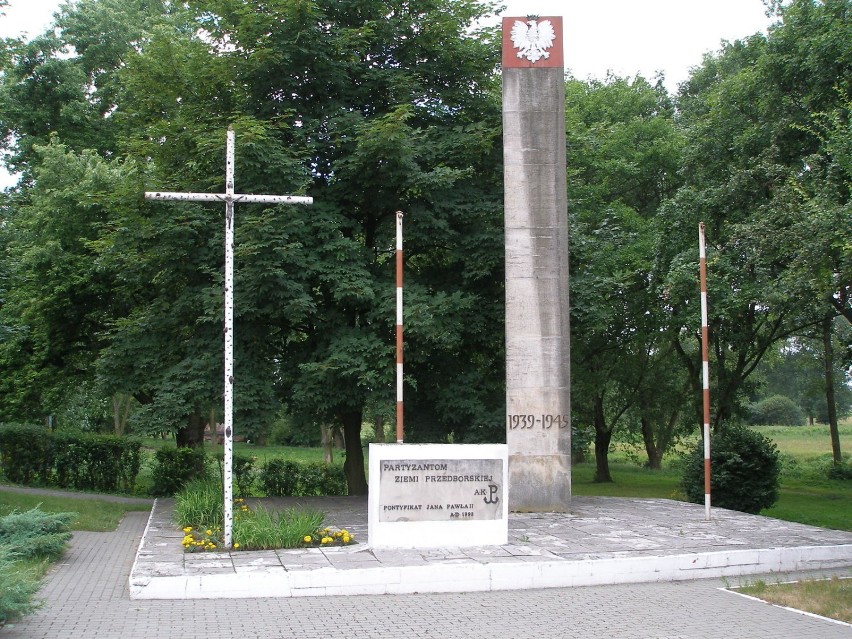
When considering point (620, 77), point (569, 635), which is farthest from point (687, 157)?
point (569, 635)

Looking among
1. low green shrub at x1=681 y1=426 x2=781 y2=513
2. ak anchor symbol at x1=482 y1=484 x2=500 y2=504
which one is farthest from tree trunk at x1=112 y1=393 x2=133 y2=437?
ak anchor symbol at x1=482 y1=484 x2=500 y2=504

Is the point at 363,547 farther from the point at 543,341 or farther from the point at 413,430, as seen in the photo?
the point at 413,430

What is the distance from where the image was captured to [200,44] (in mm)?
17734

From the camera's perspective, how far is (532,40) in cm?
1555

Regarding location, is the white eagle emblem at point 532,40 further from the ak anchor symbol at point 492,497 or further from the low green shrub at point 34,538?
the low green shrub at point 34,538

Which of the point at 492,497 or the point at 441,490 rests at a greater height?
the point at 441,490

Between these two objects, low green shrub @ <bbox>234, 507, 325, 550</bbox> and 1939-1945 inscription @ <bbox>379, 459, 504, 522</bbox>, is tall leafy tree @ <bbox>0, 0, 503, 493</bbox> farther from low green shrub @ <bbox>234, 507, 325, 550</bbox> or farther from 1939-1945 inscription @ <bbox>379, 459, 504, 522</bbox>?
low green shrub @ <bbox>234, 507, 325, 550</bbox>

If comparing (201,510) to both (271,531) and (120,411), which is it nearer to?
(271,531)

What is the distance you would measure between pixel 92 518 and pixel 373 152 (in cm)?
854

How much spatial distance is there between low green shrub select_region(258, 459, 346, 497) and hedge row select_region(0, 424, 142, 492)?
465cm

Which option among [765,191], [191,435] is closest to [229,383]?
[765,191]

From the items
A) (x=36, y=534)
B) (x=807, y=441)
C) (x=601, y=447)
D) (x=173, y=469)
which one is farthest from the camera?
(x=807, y=441)

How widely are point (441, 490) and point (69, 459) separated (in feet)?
51.5

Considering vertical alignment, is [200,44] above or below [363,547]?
above
